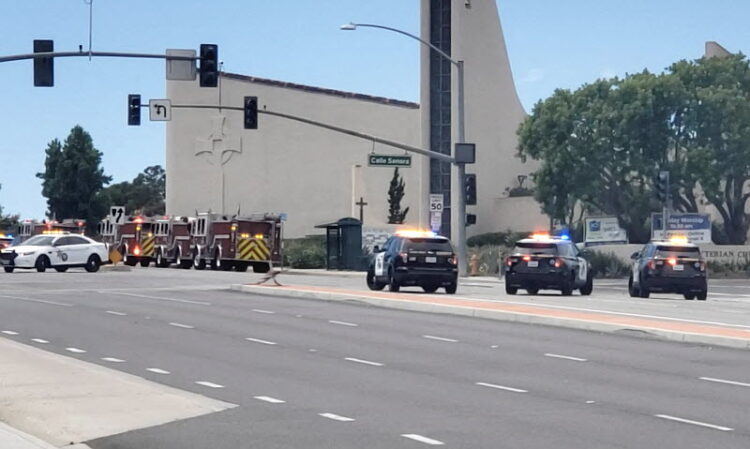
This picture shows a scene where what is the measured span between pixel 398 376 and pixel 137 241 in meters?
53.2

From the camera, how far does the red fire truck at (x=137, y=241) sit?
67.9 meters

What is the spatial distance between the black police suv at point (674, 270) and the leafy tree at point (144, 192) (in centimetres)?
10961

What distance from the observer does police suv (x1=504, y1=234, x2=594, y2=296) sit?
119 ft

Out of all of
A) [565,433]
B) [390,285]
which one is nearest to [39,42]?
[390,285]

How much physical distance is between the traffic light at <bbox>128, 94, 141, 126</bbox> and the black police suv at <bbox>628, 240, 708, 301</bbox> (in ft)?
51.8

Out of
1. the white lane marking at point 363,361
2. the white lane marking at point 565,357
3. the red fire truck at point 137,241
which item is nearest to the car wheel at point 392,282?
the white lane marking at point 565,357

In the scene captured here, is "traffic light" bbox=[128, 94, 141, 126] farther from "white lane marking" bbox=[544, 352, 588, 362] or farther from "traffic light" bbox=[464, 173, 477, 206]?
"white lane marking" bbox=[544, 352, 588, 362]

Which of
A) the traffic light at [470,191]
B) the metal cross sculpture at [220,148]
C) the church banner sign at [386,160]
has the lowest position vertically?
the traffic light at [470,191]

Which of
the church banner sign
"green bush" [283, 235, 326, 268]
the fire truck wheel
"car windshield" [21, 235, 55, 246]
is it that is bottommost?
the fire truck wheel

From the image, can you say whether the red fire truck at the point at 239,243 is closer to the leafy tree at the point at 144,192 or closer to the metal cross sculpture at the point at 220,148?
the metal cross sculpture at the point at 220,148

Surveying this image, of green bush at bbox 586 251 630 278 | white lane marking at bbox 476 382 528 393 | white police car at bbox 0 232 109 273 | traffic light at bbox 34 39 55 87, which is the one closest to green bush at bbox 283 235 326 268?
white police car at bbox 0 232 109 273

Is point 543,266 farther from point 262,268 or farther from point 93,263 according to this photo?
point 262,268

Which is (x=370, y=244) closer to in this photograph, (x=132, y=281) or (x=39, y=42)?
(x=132, y=281)

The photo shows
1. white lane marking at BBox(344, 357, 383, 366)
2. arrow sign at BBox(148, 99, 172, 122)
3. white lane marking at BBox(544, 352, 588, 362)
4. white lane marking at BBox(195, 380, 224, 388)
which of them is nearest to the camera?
white lane marking at BBox(195, 380, 224, 388)
